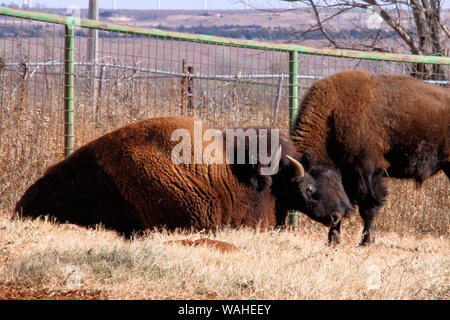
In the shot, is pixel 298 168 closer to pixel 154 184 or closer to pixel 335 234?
pixel 335 234

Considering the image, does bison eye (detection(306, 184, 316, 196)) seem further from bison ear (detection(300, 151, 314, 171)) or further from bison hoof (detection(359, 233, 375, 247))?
bison hoof (detection(359, 233, 375, 247))

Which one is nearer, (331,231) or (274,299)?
(274,299)

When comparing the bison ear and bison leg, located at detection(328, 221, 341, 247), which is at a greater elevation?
the bison ear

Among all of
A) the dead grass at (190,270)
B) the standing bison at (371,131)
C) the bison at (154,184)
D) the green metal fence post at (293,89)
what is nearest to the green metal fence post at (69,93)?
the bison at (154,184)

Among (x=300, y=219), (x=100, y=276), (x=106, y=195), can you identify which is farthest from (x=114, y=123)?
(x=100, y=276)

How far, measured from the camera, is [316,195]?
7133mm

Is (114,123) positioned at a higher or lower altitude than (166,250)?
higher

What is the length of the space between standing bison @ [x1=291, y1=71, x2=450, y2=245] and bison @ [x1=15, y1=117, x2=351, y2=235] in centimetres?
104

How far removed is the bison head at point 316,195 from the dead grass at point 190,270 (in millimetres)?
1108

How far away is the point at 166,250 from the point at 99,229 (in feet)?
4.65

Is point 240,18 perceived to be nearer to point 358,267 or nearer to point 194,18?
point 194,18

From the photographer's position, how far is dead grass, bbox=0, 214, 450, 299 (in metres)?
4.30

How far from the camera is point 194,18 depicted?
128 metres

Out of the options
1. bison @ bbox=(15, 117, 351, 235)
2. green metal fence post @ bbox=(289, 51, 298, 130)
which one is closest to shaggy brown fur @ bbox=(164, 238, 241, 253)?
bison @ bbox=(15, 117, 351, 235)
